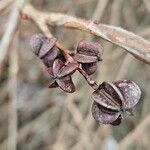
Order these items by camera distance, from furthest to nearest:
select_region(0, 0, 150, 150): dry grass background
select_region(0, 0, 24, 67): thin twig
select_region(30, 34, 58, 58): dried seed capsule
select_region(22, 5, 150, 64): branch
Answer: select_region(0, 0, 150, 150): dry grass background
select_region(0, 0, 24, 67): thin twig
select_region(30, 34, 58, 58): dried seed capsule
select_region(22, 5, 150, 64): branch

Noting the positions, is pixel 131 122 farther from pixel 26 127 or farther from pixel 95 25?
pixel 95 25

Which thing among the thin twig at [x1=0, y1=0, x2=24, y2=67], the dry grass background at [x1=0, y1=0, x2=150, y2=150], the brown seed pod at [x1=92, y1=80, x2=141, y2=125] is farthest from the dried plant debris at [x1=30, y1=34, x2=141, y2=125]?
the dry grass background at [x1=0, y1=0, x2=150, y2=150]

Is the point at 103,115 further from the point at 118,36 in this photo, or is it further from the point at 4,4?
the point at 4,4

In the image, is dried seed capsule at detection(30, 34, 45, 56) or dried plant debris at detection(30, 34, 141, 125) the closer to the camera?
dried plant debris at detection(30, 34, 141, 125)

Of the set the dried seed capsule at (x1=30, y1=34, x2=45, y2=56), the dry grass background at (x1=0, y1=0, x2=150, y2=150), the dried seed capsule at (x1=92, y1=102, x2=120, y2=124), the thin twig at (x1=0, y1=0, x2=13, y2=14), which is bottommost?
the dry grass background at (x1=0, y1=0, x2=150, y2=150)

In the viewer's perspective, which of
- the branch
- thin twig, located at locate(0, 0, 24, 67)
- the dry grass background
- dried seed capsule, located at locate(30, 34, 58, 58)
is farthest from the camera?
the dry grass background

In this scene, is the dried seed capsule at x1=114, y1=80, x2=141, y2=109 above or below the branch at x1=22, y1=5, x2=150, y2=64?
below

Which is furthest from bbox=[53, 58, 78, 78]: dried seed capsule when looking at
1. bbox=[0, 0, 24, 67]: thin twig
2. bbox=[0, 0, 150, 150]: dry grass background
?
bbox=[0, 0, 150, 150]: dry grass background

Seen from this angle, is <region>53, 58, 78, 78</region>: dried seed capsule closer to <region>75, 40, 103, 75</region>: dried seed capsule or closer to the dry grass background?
<region>75, 40, 103, 75</region>: dried seed capsule

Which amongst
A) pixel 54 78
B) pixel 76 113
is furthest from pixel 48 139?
pixel 54 78

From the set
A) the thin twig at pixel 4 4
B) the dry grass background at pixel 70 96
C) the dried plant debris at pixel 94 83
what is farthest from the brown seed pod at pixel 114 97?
the dry grass background at pixel 70 96
